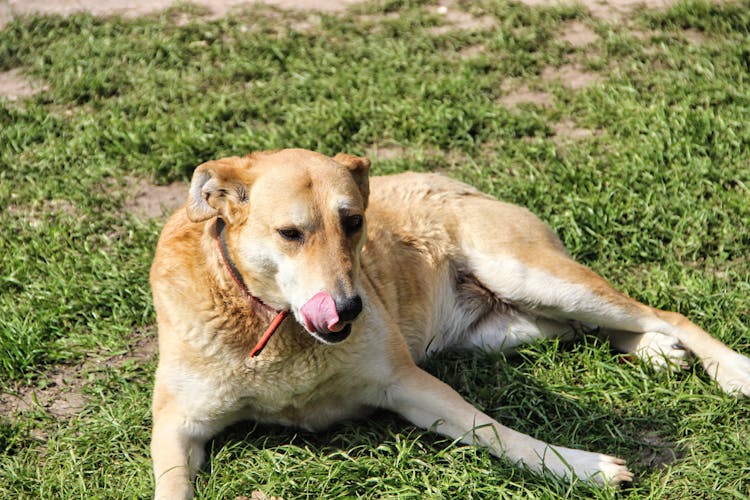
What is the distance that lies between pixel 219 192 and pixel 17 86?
14.5 feet

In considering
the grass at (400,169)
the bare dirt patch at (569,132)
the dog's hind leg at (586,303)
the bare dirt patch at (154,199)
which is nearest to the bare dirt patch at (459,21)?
the grass at (400,169)

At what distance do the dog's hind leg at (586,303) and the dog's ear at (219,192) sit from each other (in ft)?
5.40

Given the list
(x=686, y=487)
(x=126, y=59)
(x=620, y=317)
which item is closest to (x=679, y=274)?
(x=620, y=317)

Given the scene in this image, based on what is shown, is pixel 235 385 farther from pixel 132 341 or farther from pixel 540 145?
pixel 540 145

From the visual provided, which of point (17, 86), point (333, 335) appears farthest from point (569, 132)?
point (17, 86)

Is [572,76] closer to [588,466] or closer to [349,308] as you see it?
[588,466]

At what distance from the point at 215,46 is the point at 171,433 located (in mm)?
4536

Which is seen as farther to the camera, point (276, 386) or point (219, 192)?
point (276, 386)

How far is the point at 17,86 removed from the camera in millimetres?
7281

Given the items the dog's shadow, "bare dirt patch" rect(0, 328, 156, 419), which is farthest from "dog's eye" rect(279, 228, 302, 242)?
"bare dirt patch" rect(0, 328, 156, 419)

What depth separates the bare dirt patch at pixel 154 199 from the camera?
19.5 feet

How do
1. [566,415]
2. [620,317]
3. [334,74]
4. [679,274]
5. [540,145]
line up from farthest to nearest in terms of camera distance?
[334,74] < [540,145] < [679,274] < [620,317] < [566,415]

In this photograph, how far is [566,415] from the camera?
13.9 ft

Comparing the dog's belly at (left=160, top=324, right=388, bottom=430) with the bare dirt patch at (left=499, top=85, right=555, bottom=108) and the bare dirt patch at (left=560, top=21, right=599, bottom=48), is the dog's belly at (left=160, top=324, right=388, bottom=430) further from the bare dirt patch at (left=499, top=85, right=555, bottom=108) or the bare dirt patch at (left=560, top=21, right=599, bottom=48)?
the bare dirt patch at (left=560, top=21, right=599, bottom=48)
